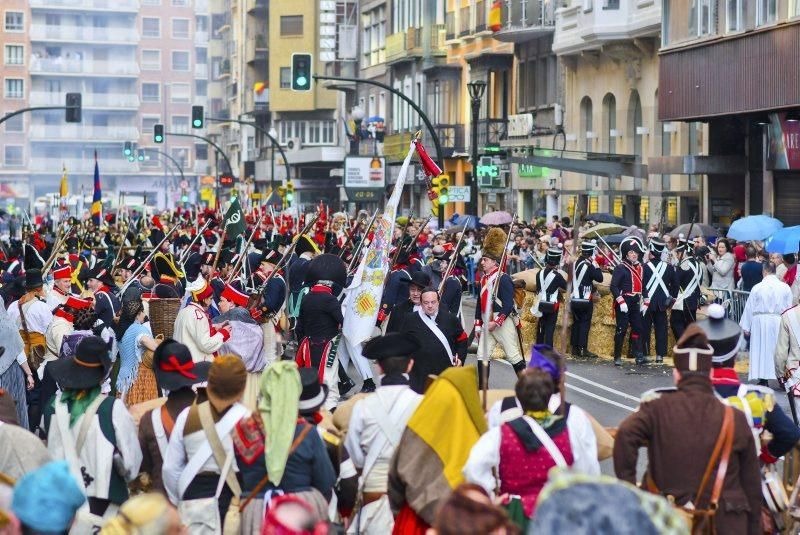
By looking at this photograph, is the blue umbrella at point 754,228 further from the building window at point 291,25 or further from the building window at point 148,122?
the building window at point 148,122

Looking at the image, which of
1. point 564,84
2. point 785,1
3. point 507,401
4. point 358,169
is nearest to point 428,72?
point 358,169

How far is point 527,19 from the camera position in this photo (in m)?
49.6

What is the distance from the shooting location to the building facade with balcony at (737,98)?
99.7 ft

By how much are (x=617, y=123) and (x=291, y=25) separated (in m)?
49.0

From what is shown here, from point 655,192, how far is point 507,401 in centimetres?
3256

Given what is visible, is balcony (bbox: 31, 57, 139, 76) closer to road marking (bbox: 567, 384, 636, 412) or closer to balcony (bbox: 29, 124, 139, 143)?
balcony (bbox: 29, 124, 139, 143)

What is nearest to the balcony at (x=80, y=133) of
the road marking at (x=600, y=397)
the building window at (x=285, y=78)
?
the building window at (x=285, y=78)

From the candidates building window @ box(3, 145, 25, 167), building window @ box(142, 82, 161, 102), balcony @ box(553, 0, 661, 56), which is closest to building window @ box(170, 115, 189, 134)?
building window @ box(142, 82, 161, 102)

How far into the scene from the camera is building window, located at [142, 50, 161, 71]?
130 metres

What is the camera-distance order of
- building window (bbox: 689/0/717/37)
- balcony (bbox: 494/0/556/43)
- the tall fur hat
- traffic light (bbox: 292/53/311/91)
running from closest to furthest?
1. the tall fur hat
2. building window (bbox: 689/0/717/37)
3. traffic light (bbox: 292/53/311/91)
4. balcony (bbox: 494/0/556/43)

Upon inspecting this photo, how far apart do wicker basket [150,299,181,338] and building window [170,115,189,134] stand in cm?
11643

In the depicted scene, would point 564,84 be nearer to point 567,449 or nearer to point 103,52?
point 567,449

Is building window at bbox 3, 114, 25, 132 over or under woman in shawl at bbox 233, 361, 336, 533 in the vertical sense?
over

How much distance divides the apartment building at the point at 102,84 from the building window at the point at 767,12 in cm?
9181
